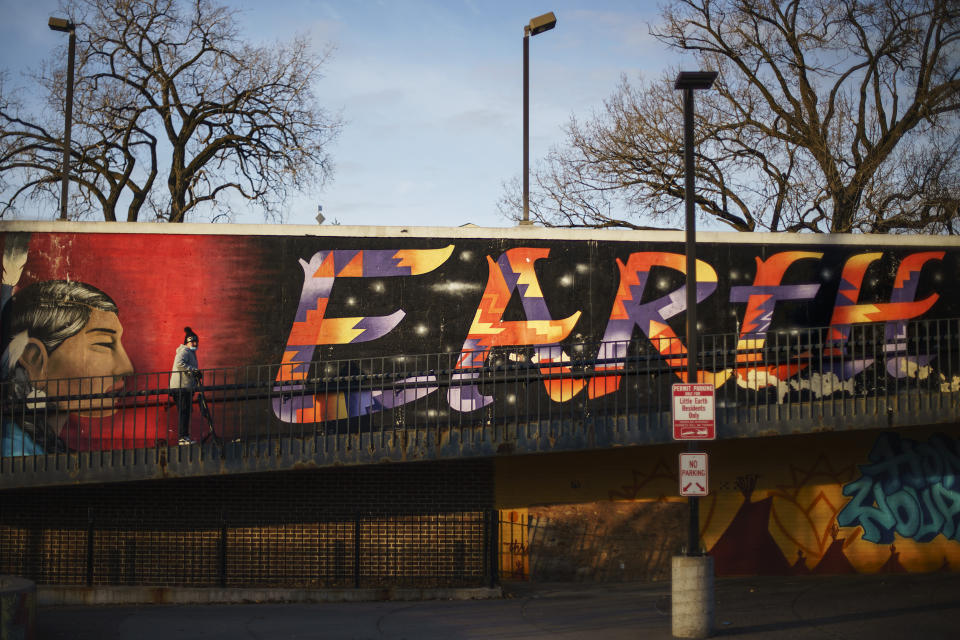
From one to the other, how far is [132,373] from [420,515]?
547cm

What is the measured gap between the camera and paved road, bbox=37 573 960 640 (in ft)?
36.9

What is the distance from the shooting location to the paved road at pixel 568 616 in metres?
11.2

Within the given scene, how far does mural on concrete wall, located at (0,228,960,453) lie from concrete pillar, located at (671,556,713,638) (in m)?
A: 5.09

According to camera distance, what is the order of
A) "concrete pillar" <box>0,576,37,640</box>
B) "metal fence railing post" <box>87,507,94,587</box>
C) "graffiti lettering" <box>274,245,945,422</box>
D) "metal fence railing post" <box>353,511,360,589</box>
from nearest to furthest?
1. "concrete pillar" <box>0,576,37,640</box>
2. "metal fence railing post" <box>87,507,94,587</box>
3. "metal fence railing post" <box>353,511,360,589</box>
4. "graffiti lettering" <box>274,245,945,422</box>

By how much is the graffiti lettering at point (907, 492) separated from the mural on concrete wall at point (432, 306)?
1448 millimetres

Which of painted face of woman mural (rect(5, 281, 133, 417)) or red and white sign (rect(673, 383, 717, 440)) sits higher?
painted face of woman mural (rect(5, 281, 133, 417))

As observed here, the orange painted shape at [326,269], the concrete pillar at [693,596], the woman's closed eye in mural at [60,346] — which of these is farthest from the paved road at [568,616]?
the orange painted shape at [326,269]

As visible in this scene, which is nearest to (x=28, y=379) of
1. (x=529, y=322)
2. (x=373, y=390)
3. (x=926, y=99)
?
(x=373, y=390)

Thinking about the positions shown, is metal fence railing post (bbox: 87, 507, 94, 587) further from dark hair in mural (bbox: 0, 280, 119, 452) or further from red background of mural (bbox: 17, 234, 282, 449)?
dark hair in mural (bbox: 0, 280, 119, 452)

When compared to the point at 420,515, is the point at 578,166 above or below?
above

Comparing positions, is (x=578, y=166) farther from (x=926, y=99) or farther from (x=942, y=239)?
(x=942, y=239)

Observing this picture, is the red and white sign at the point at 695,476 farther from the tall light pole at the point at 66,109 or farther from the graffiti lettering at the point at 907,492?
the tall light pole at the point at 66,109

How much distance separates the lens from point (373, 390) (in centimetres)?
1573

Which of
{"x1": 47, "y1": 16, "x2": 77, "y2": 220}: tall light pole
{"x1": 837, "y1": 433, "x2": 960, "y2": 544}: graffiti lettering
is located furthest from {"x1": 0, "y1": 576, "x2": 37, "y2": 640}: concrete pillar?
{"x1": 837, "y1": 433, "x2": 960, "y2": 544}: graffiti lettering
